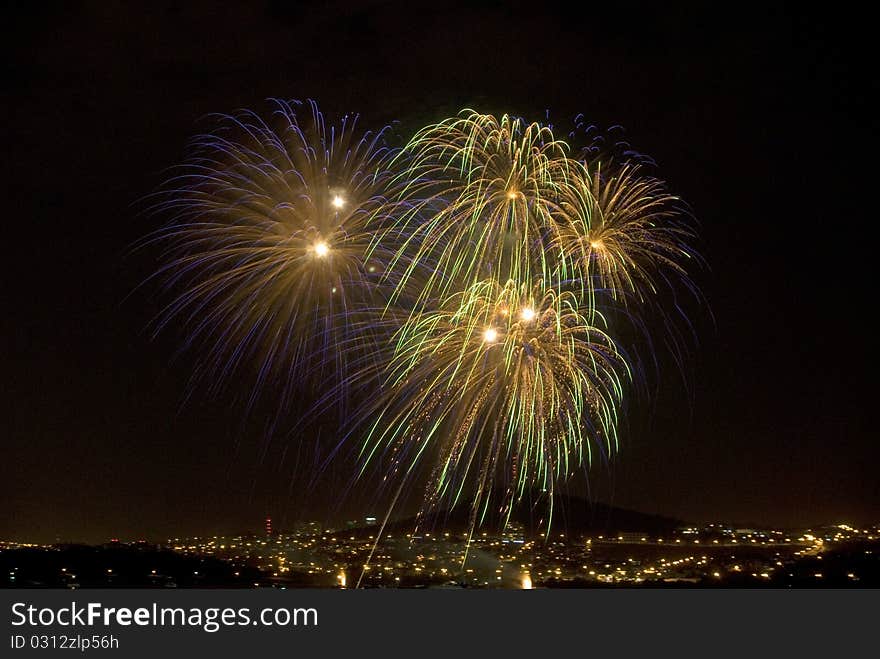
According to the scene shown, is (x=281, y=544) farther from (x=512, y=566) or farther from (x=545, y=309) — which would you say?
(x=545, y=309)

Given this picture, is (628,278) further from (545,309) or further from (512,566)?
Result: (512,566)

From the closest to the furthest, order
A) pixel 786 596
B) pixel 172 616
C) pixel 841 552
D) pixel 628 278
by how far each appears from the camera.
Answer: pixel 172 616, pixel 786 596, pixel 628 278, pixel 841 552

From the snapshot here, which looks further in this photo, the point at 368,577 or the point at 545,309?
the point at 368,577

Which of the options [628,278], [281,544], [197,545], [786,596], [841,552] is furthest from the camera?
[841,552]

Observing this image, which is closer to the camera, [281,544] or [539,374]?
[539,374]

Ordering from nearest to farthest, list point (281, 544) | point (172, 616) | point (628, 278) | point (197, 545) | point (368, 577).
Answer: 1. point (172, 616)
2. point (628, 278)
3. point (368, 577)
4. point (281, 544)
5. point (197, 545)

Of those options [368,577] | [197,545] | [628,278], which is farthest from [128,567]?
[628,278]

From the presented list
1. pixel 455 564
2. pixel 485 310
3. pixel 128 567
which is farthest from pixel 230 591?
pixel 128 567

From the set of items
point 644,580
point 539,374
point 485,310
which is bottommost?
point 644,580

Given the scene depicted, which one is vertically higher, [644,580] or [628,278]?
[628,278]

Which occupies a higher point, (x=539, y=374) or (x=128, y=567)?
(x=539, y=374)
